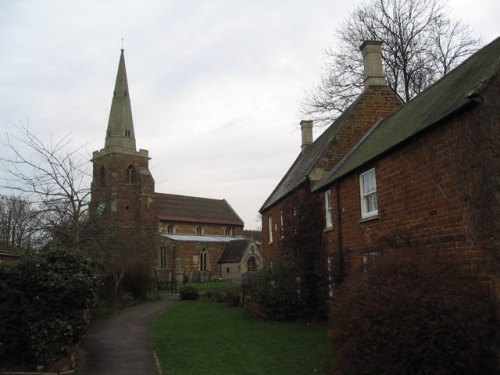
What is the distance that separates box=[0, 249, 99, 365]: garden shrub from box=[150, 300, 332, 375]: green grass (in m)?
2.35

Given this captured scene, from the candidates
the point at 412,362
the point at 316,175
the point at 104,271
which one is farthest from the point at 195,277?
the point at 412,362

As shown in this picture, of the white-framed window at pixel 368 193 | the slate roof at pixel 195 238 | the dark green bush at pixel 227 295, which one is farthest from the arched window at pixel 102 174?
the white-framed window at pixel 368 193

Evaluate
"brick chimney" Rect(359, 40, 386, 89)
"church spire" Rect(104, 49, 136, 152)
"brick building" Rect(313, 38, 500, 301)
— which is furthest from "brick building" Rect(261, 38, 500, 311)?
"church spire" Rect(104, 49, 136, 152)

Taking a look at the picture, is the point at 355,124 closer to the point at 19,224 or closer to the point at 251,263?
the point at 19,224

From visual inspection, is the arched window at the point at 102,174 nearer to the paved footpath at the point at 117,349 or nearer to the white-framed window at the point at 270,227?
the white-framed window at the point at 270,227

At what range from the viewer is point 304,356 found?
11023 mm

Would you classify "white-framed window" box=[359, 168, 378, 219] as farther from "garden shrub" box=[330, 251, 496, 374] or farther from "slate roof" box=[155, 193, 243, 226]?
"slate roof" box=[155, 193, 243, 226]

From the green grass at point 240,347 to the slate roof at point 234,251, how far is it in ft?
128

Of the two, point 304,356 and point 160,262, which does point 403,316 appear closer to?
point 304,356

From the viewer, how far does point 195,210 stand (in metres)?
67.9

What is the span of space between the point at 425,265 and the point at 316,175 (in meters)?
10.3

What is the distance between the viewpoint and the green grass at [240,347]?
399 inches

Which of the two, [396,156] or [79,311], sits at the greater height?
[396,156]

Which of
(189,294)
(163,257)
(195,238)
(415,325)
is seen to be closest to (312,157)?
(189,294)
